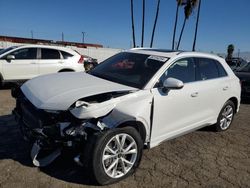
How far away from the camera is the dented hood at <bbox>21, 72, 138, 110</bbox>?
3.18 metres

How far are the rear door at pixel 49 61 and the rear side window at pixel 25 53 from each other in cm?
25

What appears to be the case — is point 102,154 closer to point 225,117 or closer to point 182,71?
point 182,71

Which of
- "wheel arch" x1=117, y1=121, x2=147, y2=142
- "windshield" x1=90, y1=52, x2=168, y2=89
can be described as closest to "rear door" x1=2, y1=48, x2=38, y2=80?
"windshield" x1=90, y1=52, x2=168, y2=89

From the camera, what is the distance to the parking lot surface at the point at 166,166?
10.9 feet

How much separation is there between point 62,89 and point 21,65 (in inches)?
253

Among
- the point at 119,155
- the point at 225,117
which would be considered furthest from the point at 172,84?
the point at 225,117

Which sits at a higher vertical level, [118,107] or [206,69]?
[206,69]

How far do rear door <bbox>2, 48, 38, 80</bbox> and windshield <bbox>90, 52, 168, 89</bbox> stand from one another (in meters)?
5.34

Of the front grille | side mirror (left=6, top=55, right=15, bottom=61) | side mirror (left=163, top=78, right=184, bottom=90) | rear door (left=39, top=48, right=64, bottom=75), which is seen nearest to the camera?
the front grille

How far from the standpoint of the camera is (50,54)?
9.77 metres

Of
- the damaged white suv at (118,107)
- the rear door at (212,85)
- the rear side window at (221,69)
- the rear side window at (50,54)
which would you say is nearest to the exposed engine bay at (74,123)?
the damaged white suv at (118,107)

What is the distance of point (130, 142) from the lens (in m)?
3.40

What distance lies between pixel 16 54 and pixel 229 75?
7.27 metres

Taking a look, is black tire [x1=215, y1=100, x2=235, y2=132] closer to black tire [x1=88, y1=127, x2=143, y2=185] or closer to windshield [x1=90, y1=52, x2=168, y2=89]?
windshield [x1=90, y1=52, x2=168, y2=89]
